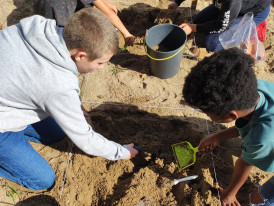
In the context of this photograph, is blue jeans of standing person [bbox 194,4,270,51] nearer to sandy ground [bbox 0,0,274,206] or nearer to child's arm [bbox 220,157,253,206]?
sandy ground [bbox 0,0,274,206]

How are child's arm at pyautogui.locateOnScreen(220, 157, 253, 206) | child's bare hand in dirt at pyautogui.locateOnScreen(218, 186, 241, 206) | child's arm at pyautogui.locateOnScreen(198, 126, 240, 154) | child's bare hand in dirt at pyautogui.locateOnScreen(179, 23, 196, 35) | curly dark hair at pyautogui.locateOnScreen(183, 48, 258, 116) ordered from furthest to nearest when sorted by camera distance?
child's bare hand in dirt at pyautogui.locateOnScreen(179, 23, 196, 35) < child's arm at pyautogui.locateOnScreen(198, 126, 240, 154) < child's bare hand in dirt at pyautogui.locateOnScreen(218, 186, 241, 206) < child's arm at pyautogui.locateOnScreen(220, 157, 253, 206) < curly dark hair at pyautogui.locateOnScreen(183, 48, 258, 116)

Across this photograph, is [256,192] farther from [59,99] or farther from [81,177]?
[59,99]

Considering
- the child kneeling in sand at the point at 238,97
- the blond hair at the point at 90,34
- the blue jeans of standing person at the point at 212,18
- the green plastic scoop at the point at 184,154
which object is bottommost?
the green plastic scoop at the point at 184,154

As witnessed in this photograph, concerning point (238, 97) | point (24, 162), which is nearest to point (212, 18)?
point (238, 97)

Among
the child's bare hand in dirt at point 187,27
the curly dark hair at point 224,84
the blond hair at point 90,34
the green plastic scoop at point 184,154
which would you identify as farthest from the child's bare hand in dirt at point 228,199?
the child's bare hand in dirt at point 187,27

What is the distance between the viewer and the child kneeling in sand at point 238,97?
1331 millimetres

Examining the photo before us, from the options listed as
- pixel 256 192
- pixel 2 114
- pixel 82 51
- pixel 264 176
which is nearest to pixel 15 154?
pixel 2 114

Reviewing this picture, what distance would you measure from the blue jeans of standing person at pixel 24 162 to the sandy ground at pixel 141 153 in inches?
4.9

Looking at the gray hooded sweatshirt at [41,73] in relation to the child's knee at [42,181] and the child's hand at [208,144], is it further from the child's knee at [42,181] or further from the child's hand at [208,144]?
the child's hand at [208,144]

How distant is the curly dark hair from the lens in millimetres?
1325

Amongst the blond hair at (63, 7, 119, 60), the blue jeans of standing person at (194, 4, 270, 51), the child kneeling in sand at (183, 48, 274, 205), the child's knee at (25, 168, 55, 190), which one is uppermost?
the blond hair at (63, 7, 119, 60)

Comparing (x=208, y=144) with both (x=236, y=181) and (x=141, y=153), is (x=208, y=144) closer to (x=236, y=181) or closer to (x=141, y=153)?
(x=236, y=181)

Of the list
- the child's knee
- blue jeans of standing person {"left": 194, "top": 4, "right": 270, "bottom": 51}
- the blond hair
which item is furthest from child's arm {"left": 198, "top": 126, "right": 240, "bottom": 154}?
blue jeans of standing person {"left": 194, "top": 4, "right": 270, "bottom": 51}

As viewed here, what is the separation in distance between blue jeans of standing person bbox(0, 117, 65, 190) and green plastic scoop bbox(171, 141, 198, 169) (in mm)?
1223
